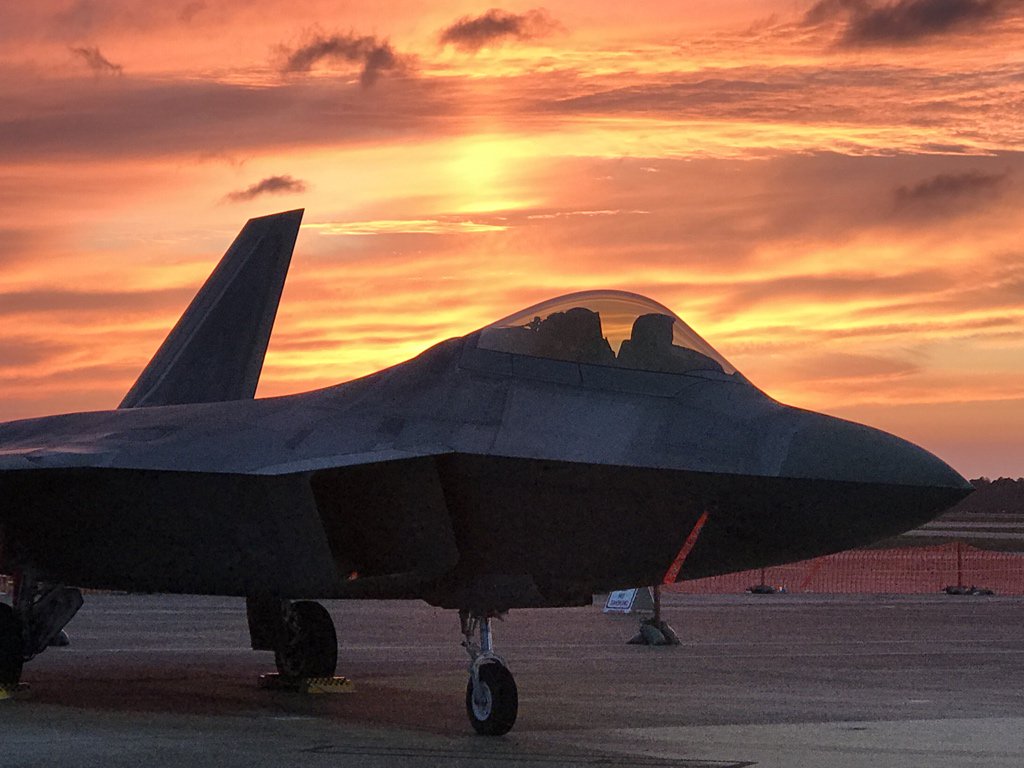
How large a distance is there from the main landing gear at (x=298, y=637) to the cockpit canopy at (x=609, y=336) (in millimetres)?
4120

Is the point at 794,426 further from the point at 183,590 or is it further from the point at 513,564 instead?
the point at 183,590

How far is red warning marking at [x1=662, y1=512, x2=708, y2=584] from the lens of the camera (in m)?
10.0

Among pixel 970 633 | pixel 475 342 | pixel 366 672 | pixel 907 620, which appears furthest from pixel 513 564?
pixel 907 620

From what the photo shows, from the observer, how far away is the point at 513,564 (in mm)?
10609

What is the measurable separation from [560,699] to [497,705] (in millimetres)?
2823

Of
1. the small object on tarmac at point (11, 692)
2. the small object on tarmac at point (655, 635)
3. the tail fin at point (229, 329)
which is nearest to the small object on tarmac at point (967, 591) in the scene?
the small object on tarmac at point (655, 635)

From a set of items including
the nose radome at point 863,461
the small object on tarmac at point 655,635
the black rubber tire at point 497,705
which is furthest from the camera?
the small object on tarmac at point 655,635

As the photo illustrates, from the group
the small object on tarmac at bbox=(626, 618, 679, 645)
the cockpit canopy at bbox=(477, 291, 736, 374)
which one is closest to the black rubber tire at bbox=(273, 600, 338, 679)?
the cockpit canopy at bbox=(477, 291, 736, 374)

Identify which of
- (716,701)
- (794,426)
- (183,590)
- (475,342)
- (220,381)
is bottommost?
(716,701)

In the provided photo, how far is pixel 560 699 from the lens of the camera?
1320cm

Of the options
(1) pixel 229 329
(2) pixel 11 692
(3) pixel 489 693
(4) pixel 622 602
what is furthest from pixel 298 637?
(4) pixel 622 602

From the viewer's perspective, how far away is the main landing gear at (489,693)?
34.3 ft

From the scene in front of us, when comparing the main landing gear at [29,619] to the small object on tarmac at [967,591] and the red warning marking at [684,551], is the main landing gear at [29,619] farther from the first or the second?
the small object on tarmac at [967,591]

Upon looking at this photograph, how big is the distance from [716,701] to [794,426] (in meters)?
3.81
